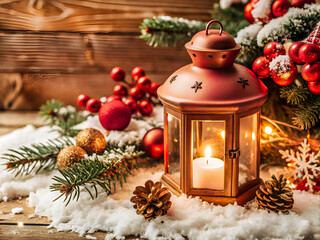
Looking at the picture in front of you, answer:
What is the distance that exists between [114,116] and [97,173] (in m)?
0.22

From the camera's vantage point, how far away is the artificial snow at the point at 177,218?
2.63 ft

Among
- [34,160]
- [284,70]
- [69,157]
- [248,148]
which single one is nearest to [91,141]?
[69,157]

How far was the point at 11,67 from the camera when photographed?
60.7 inches

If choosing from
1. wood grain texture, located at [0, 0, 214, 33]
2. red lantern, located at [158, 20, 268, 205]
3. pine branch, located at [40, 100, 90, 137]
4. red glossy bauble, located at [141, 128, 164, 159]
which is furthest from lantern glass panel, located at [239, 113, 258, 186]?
wood grain texture, located at [0, 0, 214, 33]

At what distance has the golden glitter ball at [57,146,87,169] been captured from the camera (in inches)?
38.4

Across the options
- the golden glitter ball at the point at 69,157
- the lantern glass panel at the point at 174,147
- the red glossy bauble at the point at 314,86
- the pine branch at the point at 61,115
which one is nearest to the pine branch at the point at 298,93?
the red glossy bauble at the point at 314,86

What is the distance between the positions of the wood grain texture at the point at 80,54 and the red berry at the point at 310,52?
745 mm

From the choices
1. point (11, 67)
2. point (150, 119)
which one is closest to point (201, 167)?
point (150, 119)

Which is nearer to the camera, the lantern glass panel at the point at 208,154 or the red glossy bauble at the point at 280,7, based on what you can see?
the lantern glass panel at the point at 208,154

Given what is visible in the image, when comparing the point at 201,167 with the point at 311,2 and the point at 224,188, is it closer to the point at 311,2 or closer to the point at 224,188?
the point at 224,188

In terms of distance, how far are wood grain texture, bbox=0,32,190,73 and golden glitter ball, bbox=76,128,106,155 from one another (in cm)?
59

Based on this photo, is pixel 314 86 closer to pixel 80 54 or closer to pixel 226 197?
pixel 226 197

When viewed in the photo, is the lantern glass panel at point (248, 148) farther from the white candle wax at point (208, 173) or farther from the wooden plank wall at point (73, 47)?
the wooden plank wall at point (73, 47)

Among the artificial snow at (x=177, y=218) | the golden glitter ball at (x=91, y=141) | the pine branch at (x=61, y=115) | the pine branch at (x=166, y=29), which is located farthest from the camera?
the pine branch at (x=61, y=115)
